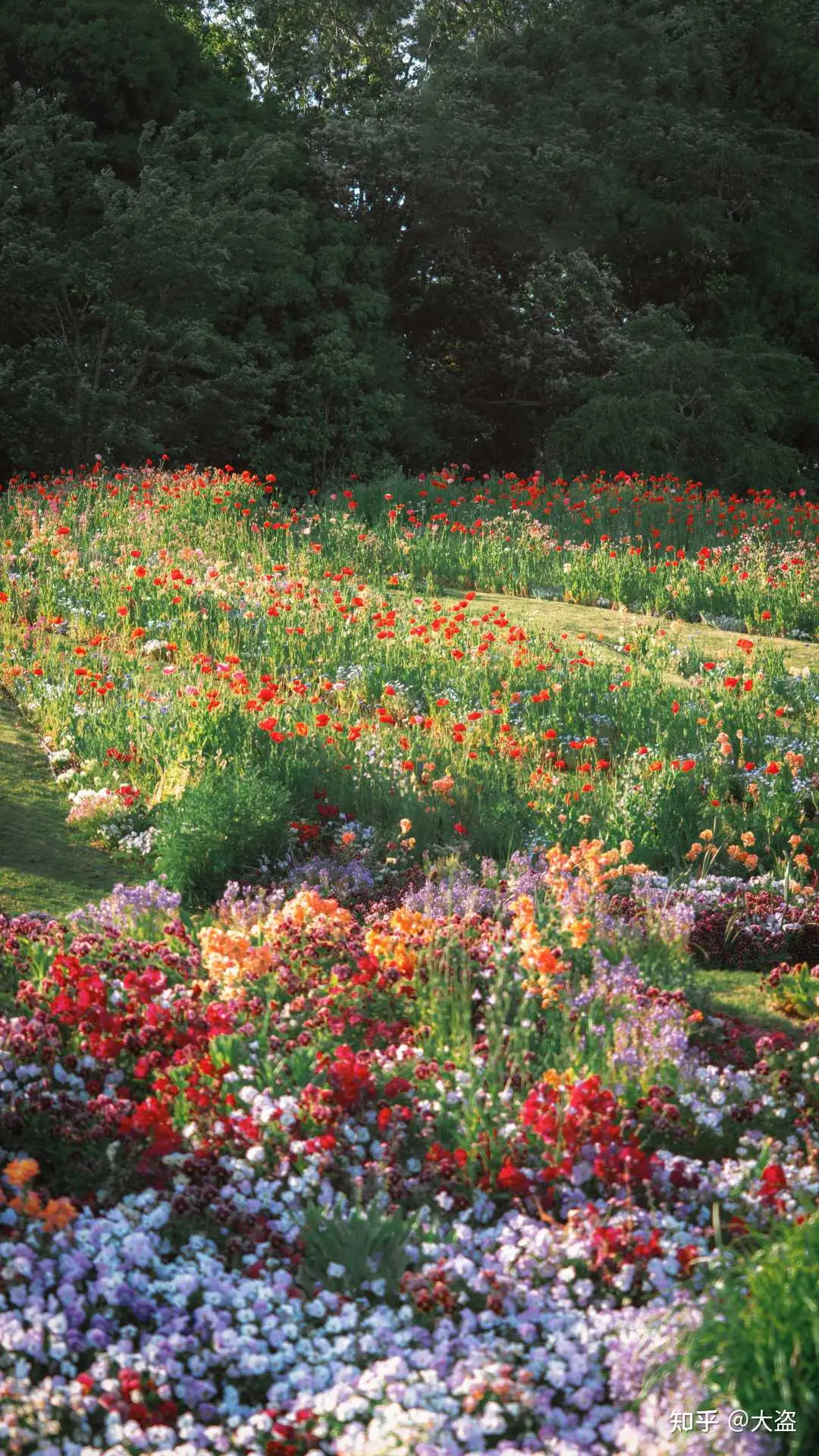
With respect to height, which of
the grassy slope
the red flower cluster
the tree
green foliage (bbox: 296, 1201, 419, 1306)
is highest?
the tree

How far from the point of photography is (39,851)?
19.1 ft

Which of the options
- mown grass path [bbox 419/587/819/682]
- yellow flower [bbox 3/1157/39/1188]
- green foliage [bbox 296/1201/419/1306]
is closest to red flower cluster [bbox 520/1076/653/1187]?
green foliage [bbox 296/1201/419/1306]

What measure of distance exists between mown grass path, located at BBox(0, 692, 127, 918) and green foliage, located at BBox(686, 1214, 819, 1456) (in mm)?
3146

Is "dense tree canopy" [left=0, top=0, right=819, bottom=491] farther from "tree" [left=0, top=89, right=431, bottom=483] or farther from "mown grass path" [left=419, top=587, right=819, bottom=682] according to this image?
"mown grass path" [left=419, top=587, right=819, bottom=682]

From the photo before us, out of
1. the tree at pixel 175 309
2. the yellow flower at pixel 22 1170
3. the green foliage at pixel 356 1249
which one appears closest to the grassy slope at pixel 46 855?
the green foliage at pixel 356 1249

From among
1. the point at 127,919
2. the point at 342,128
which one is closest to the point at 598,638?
the point at 127,919

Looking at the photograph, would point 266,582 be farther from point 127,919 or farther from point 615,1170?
point 615,1170

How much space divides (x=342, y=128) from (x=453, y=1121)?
63.2 feet

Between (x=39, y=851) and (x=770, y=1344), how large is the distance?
4065mm

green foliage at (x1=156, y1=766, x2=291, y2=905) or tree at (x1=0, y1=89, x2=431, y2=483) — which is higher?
tree at (x1=0, y1=89, x2=431, y2=483)

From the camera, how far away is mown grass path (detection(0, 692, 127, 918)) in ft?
17.3

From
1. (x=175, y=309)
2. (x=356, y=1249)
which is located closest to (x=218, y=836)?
(x=356, y=1249)

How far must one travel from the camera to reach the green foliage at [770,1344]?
257cm

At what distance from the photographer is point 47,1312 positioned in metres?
2.94
